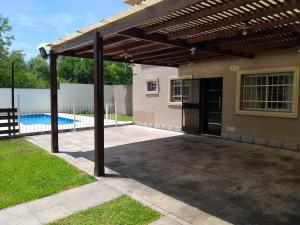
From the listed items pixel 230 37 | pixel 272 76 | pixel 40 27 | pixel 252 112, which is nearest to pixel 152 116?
pixel 252 112

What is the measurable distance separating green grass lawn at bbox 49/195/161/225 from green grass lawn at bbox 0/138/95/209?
3.19 feet

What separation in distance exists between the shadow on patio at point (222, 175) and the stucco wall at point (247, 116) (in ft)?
1.92

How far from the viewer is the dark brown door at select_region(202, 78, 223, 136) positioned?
8703 millimetres

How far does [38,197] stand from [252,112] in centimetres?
632

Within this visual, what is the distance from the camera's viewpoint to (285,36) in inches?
210

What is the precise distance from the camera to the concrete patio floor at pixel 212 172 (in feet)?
11.0

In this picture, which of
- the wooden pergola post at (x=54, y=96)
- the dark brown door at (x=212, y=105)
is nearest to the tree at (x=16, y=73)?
the wooden pergola post at (x=54, y=96)

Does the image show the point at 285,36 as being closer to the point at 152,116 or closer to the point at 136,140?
the point at 136,140

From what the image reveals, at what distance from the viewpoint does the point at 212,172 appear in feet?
16.1

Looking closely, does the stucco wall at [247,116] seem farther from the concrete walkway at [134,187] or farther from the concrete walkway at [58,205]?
the concrete walkway at [58,205]

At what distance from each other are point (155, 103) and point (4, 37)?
68.7 feet

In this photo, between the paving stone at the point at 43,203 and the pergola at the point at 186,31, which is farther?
the pergola at the point at 186,31

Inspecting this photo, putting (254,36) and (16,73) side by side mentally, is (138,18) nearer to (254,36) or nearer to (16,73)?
(254,36)

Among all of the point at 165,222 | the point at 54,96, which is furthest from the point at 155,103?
the point at 165,222
